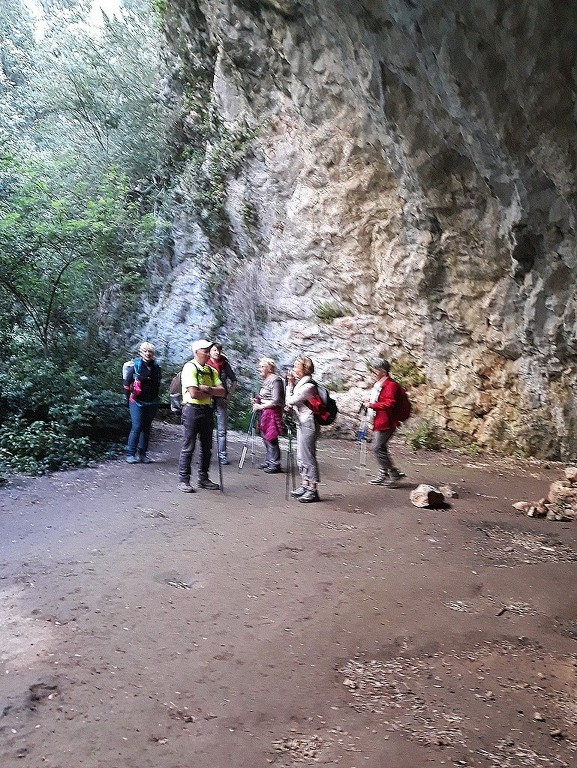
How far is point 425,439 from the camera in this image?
11.7 meters

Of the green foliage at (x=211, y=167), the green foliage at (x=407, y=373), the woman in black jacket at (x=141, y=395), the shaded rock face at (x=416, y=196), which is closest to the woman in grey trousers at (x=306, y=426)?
the woman in black jacket at (x=141, y=395)

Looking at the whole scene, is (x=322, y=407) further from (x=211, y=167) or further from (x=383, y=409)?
(x=211, y=167)

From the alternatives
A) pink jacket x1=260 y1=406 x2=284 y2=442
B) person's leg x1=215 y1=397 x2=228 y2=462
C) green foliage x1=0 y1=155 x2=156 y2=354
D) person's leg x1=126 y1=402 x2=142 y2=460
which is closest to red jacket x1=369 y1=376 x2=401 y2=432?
pink jacket x1=260 y1=406 x2=284 y2=442

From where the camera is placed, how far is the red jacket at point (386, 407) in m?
8.43

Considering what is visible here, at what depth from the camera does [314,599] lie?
16.2 ft

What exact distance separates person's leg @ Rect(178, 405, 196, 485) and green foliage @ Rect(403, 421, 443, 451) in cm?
495

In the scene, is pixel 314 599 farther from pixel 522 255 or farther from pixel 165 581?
pixel 522 255

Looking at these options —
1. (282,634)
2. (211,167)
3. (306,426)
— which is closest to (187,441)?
(306,426)

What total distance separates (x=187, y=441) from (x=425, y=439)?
5.34 m

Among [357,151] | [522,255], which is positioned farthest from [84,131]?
[522,255]

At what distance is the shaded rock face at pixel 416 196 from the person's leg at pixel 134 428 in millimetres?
5042

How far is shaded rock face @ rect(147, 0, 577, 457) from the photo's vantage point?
7.81 metres

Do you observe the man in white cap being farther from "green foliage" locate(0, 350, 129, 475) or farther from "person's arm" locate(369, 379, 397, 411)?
"green foliage" locate(0, 350, 129, 475)

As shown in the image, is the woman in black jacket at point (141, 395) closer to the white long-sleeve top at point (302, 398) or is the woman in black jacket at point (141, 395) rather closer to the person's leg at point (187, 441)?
the person's leg at point (187, 441)
